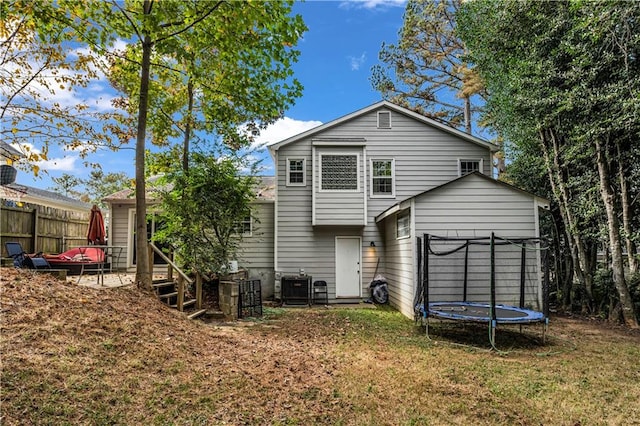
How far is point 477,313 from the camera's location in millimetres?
7035

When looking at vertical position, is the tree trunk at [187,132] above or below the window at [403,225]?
above

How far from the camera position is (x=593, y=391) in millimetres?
4434

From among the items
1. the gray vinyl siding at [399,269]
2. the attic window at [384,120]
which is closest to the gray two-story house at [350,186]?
the attic window at [384,120]

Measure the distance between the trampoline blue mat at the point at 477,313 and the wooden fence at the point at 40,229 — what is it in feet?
34.9

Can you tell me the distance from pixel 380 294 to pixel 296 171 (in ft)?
16.0

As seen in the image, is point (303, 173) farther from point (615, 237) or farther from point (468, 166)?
point (615, 237)

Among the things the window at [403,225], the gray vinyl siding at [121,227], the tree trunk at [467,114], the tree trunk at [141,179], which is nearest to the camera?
the tree trunk at [141,179]

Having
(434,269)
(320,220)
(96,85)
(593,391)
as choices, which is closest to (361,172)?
(320,220)

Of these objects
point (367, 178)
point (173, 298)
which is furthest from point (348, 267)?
point (173, 298)

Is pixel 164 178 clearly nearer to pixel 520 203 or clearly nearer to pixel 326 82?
pixel 326 82

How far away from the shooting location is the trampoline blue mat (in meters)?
6.46

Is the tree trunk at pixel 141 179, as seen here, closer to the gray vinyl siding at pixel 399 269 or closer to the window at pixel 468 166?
the gray vinyl siding at pixel 399 269

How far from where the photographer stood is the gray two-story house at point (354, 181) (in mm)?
11477

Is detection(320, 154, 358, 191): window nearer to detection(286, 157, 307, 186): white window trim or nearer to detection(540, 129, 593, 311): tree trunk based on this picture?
detection(286, 157, 307, 186): white window trim
